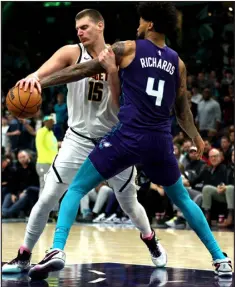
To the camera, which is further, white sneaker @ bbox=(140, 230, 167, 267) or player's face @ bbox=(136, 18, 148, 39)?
white sneaker @ bbox=(140, 230, 167, 267)

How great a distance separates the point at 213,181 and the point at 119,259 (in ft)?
19.2

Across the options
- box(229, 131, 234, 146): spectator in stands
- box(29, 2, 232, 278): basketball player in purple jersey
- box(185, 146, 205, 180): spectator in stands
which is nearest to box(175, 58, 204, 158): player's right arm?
box(29, 2, 232, 278): basketball player in purple jersey

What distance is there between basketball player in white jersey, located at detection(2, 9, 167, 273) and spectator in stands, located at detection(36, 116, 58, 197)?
812 cm

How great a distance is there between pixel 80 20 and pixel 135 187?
152 cm

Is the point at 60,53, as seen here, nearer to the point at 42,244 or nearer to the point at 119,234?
the point at 42,244

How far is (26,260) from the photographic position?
6.75m

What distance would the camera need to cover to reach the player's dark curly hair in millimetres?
6199

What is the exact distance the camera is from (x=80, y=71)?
6.25 m

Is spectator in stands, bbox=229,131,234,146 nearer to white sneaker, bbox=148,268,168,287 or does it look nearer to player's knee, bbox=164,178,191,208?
white sneaker, bbox=148,268,168,287

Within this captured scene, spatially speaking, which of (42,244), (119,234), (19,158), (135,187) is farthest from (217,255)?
(19,158)

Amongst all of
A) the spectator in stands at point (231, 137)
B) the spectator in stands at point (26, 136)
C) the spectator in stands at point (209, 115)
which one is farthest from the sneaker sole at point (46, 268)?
the spectator in stands at point (26, 136)

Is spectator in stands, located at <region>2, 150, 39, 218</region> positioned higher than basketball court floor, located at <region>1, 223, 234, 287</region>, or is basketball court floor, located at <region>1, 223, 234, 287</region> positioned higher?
spectator in stands, located at <region>2, 150, 39, 218</region>

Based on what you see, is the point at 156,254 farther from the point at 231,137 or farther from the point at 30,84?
the point at 231,137

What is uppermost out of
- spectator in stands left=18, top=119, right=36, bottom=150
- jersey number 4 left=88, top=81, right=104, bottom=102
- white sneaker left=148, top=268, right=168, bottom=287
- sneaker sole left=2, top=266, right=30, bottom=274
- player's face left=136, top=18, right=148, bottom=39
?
spectator in stands left=18, top=119, right=36, bottom=150
